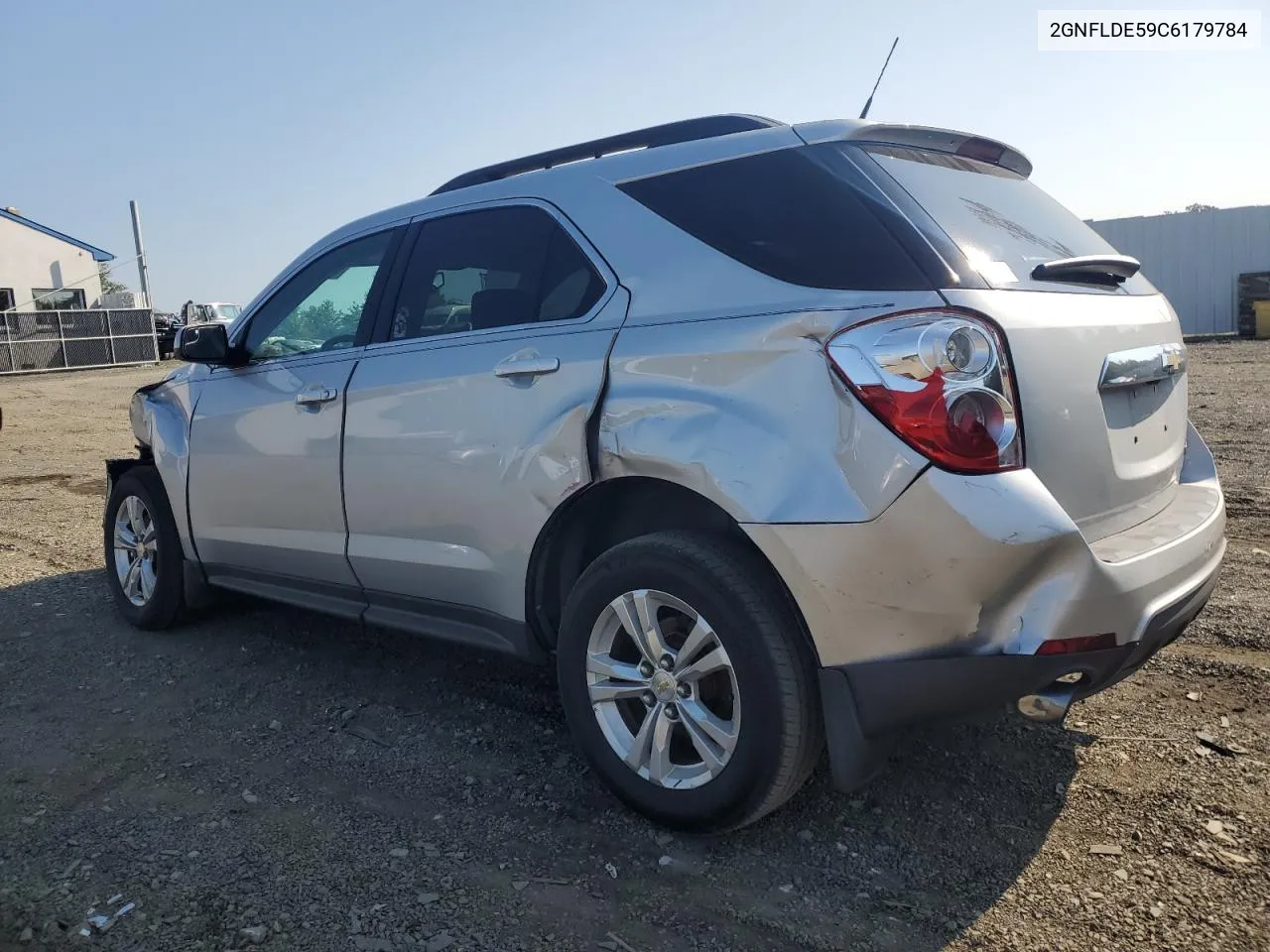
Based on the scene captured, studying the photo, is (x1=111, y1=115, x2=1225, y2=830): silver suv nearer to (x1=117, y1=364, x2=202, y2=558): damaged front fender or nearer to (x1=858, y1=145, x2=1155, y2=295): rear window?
(x1=858, y1=145, x2=1155, y2=295): rear window

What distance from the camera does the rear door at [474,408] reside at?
10.1 ft

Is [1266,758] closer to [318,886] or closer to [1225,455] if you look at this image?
[318,886]

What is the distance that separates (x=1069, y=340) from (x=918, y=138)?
819 mm

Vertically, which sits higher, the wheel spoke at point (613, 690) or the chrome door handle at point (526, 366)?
the chrome door handle at point (526, 366)

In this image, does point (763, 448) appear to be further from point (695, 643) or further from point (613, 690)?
point (613, 690)

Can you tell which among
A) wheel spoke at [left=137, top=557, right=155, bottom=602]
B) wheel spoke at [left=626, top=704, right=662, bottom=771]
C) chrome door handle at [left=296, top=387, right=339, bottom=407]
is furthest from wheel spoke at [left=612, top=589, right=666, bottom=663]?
wheel spoke at [left=137, top=557, right=155, bottom=602]

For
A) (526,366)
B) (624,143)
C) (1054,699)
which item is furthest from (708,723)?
(624,143)

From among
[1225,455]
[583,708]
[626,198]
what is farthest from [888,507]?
[1225,455]

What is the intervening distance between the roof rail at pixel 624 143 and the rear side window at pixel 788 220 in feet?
0.89

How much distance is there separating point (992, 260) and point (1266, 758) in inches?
70.0

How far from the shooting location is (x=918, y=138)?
2963mm

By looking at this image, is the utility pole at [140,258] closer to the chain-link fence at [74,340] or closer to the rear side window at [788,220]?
the chain-link fence at [74,340]

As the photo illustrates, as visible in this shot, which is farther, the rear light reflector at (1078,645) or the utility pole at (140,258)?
the utility pole at (140,258)

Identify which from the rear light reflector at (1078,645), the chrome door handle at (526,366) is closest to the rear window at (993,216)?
the rear light reflector at (1078,645)
